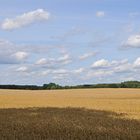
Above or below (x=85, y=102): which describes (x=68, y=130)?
below

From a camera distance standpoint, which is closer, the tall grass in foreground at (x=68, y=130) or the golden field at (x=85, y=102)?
the tall grass in foreground at (x=68, y=130)

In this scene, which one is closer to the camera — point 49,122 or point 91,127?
point 91,127

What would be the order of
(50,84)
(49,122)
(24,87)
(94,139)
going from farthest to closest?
(50,84) → (24,87) → (49,122) → (94,139)

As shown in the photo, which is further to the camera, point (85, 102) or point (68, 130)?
point (85, 102)

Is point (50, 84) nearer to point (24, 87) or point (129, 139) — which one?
point (24, 87)

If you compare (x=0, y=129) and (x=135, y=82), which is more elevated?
(x=135, y=82)

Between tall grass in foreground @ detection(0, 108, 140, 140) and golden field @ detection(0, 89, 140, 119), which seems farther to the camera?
golden field @ detection(0, 89, 140, 119)

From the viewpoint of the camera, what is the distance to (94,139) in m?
15.9

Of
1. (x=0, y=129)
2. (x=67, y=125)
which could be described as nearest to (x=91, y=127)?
(x=67, y=125)

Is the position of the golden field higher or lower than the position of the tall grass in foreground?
higher

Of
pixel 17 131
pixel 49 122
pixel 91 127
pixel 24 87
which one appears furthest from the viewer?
pixel 24 87

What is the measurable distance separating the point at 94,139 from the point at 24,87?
79.7 m

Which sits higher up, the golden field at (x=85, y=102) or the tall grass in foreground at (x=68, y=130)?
the golden field at (x=85, y=102)

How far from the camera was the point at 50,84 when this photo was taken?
104 m
